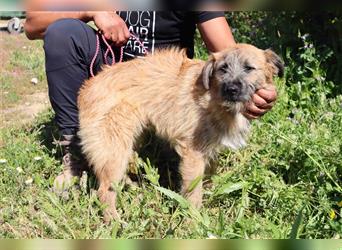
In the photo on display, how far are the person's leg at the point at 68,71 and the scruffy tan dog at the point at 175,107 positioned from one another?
9.5 inches

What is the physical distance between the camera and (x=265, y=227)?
2.90 m

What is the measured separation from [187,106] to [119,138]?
529 mm

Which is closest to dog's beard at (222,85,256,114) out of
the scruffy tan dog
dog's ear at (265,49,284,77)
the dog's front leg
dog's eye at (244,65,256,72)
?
the scruffy tan dog

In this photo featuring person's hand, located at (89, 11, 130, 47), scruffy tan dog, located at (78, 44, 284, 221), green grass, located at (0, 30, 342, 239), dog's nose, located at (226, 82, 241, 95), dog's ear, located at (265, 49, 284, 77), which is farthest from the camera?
person's hand, located at (89, 11, 130, 47)

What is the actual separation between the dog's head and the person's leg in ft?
3.53

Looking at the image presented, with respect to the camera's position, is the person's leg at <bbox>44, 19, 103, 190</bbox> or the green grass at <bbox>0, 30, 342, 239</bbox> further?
the person's leg at <bbox>44, 19, 103, 190</bbox>

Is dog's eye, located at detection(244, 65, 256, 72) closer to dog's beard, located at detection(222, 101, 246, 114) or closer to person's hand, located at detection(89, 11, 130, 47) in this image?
dog's beard, located at detection(222, 101, 246, 114)

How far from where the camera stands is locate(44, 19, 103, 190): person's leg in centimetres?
379

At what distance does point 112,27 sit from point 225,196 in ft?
5.01

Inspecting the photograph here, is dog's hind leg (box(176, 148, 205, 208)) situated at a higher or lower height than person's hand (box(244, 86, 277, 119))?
lower

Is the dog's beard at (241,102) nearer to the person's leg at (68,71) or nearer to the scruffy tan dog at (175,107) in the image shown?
the scruffy tan dog at (175,107)

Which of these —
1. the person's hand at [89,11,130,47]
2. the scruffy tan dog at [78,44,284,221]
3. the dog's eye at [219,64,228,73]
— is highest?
the person's hand at [89,11,130,47]

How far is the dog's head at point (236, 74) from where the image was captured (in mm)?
3244

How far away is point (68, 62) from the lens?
384 cm
